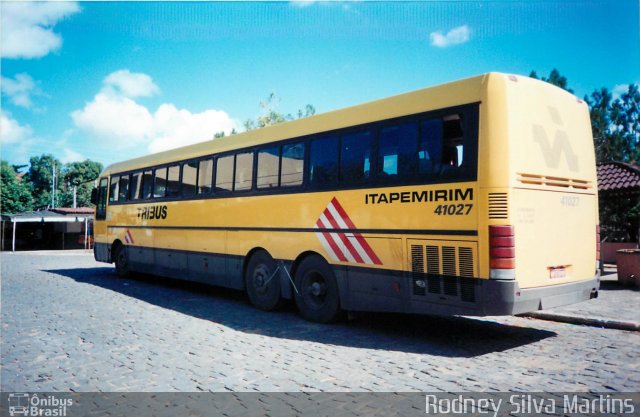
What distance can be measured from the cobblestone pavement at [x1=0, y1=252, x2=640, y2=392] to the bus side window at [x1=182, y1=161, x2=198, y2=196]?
3.11 metres

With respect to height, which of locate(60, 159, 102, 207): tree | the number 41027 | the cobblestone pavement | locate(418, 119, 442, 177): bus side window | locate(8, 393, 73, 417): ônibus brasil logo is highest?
locate(60, 159, 102, 207): tree

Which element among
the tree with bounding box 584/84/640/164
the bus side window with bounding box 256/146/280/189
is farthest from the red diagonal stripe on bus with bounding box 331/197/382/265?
the tree with bounding box 584/84/640/164

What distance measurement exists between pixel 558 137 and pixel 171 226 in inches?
365

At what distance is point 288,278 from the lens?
828cm

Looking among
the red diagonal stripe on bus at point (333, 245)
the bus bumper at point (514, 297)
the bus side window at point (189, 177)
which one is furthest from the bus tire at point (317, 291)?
the bus side window at point (189, 177)

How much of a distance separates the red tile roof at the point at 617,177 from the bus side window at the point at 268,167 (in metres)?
11.5

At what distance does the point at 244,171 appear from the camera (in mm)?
9508

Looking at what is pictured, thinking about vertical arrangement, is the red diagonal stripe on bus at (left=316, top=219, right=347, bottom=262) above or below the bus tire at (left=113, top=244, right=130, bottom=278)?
above

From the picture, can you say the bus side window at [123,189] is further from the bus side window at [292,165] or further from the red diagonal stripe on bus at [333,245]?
the red diagonal stripe on bus at [333,245]

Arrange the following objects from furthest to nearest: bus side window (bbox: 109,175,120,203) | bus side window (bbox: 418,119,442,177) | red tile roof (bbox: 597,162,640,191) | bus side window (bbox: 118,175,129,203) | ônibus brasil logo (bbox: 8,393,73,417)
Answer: bus side window (bbox: 109,175,120,203), bus side window (bbox: 118,175,129,203), red tile roof (bbox: 597,162,640,191), bus side window (bbox: 418,119,442,177), ônibus brasil logo (bbox: 8,393,73,417)

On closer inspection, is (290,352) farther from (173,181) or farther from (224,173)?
(173,181)

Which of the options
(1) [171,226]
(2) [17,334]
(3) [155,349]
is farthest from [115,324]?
(1) [171,226]

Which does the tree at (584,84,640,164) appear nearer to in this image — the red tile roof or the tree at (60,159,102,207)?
the red tile roof

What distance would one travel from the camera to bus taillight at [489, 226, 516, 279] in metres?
5.43
